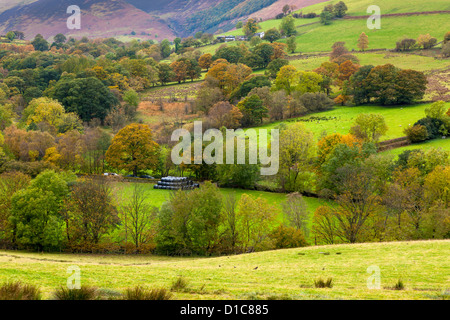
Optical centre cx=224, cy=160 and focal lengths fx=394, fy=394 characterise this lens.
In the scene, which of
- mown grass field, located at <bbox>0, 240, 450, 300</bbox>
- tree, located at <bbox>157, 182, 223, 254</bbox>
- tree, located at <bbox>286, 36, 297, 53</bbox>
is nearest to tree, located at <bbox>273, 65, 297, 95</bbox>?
tree, located at <bbox>286, 36, 297, 53</bbox>

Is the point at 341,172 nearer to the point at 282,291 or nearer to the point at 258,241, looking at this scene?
the point at 258,241

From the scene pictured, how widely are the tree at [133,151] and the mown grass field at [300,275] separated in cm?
4435

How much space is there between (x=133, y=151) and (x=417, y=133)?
49306 millimetres

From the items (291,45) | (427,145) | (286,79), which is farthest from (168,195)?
(291,45)

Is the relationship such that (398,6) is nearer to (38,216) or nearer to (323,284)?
(38,216)

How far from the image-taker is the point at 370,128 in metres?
68.6

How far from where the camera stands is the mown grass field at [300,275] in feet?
49.9

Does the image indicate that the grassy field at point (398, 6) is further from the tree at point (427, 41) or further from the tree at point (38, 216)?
the tree at point (38, 216)

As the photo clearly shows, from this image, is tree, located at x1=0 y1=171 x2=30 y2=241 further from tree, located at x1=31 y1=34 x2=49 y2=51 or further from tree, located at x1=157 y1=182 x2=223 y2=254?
tree, located at x1=31 y1=34 x2=49 y2=51

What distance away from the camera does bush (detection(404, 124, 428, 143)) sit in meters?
66.4

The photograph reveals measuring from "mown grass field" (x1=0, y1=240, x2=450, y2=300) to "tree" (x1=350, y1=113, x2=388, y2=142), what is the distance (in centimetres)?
4267

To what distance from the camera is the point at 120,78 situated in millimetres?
119812
